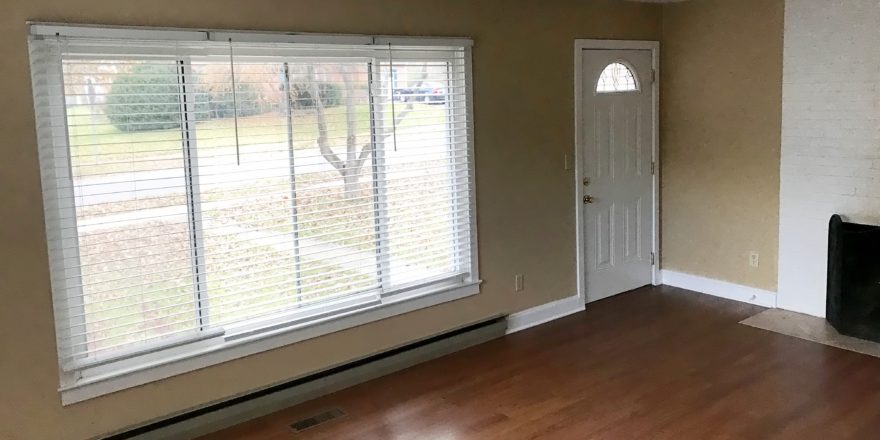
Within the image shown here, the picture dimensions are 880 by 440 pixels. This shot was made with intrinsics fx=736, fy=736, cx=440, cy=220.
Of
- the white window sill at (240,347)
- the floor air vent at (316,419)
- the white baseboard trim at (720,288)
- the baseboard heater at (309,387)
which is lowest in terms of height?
the floor air vent at (316,419)

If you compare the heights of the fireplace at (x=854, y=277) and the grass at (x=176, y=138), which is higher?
the grass at (x=176, y=138)

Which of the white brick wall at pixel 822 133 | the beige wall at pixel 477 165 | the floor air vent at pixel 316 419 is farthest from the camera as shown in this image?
the white brick wall at pixel 822 133

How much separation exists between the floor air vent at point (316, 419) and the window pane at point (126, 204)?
0.75 metres

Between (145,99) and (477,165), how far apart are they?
2.09 m

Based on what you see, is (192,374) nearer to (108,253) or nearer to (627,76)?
(108,253)

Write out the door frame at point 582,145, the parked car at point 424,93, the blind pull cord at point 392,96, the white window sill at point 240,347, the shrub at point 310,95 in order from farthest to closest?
the door frame at point 582,145, the parked car at point 424,93, the blind pull cord at point 392,96, the shrub at point 310,95, the white window sill at point 240,347

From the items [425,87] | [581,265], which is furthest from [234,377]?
[581,265]

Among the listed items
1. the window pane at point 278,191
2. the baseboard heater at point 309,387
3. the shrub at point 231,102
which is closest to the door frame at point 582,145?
the baseboard heater at point 309,387

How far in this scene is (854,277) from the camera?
4.76 meters

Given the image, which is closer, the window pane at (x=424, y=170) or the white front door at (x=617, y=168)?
the window pane at (x=424, y=170)

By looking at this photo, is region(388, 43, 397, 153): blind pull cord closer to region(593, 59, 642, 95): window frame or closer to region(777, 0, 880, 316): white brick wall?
region(593, 59, 642, 95): window frame

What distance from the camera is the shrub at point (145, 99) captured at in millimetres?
3328

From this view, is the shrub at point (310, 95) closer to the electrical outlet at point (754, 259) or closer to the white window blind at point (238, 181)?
the white window blind at point (238, 181)

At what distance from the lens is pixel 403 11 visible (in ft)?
14.0
